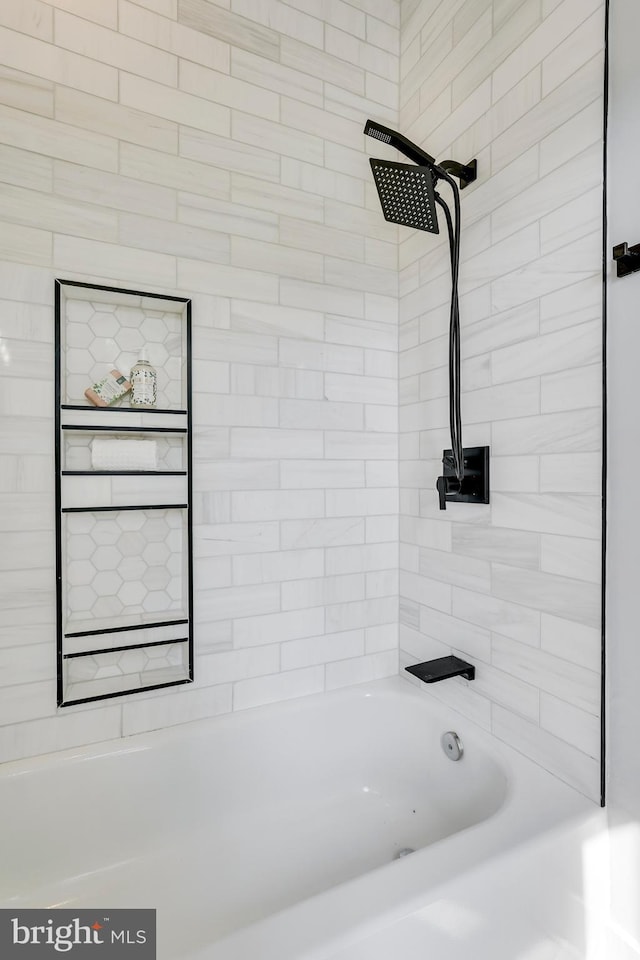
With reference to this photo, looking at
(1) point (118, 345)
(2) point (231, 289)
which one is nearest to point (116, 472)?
(1) point (118, 345)

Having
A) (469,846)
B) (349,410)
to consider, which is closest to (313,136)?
(349,410)

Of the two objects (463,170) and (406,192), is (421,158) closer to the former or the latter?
(406,192)

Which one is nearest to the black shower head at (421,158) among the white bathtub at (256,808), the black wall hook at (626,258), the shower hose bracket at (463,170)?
the shower hose bracket at (463,170)

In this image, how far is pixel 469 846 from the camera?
1.00 meters

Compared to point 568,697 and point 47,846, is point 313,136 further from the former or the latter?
point 47,846

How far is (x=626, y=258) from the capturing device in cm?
104

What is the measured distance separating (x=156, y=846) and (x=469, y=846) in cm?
94

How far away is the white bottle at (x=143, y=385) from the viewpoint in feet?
4.71

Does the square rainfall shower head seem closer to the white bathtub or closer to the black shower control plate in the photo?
the black shower control plate

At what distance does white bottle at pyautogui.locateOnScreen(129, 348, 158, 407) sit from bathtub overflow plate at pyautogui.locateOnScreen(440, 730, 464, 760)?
52.1 inches

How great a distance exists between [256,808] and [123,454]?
1163mm

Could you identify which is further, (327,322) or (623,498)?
(327,322)

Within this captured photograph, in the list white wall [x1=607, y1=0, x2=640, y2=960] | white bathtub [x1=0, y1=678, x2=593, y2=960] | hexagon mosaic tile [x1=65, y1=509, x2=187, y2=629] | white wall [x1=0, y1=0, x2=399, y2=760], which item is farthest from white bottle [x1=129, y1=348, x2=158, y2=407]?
white wall [x1=607, y1=0, x2=640, y2=960]

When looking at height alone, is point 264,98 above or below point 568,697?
above
